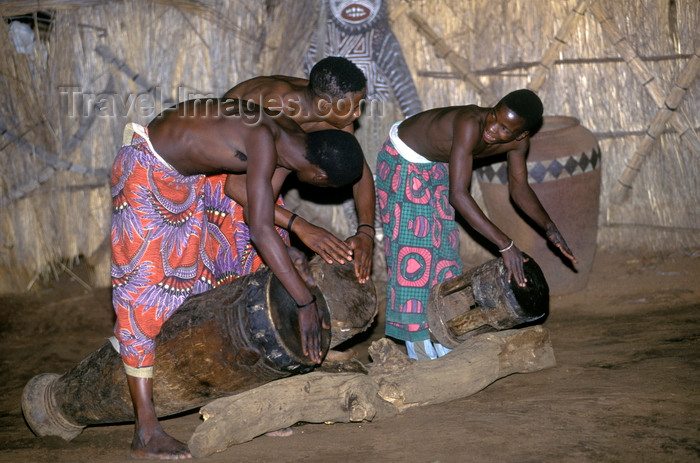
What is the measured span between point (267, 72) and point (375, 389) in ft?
11.3

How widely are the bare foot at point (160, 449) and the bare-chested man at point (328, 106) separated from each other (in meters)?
1.03

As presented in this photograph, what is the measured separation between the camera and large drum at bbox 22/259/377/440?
9.43ft

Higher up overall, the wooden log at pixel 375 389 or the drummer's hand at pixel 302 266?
the drummer's hand at pixel 302 266

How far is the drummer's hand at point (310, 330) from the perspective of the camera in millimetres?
2838

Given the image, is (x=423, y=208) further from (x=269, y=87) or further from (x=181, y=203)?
(x=181, y=203)

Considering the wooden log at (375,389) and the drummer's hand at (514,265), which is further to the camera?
the drummer's hand at (514,265)

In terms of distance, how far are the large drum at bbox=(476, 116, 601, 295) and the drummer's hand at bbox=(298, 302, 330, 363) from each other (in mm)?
2627

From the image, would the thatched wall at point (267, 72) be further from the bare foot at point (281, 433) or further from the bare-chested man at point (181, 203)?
the bare foot at point (281, 433)

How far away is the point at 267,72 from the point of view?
19.1ft

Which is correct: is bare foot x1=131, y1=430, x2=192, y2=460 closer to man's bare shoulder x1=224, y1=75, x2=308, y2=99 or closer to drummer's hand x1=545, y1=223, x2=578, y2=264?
man's bare shoulder x1=224, y1=75, x2=308, y2=99

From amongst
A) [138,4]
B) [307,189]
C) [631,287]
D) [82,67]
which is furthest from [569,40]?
[82,67]

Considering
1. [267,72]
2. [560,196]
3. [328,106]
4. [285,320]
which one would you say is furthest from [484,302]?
[267,72]

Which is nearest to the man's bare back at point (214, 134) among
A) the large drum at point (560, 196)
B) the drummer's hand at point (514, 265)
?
the drummer's hand at point (514, 265)

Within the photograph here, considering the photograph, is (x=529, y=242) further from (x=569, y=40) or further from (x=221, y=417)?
(x=221, y=417)
